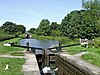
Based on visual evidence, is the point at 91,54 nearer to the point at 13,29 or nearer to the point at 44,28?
the point at 44,28

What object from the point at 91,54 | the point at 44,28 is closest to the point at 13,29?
the point at 44,28

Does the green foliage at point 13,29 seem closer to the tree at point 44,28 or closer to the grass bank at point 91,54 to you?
the tree at point 44,28

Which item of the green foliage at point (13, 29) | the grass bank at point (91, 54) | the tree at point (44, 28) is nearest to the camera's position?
the grass bank at point (91, 54)

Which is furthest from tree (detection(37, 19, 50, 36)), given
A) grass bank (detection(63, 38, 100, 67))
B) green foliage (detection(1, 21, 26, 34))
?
grass bank (detection(63, 38, 100, 67))

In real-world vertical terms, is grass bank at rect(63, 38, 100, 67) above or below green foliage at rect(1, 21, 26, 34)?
below

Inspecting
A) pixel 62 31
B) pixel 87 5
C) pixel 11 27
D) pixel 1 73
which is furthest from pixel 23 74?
pixel 11 27

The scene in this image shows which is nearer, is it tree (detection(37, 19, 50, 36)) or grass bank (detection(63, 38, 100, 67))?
grass bank (detection(63, 38, 100, 67))

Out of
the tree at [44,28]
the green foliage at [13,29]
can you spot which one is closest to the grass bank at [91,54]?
the tree at [44,28]

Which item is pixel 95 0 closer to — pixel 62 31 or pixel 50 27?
pixel 62 31

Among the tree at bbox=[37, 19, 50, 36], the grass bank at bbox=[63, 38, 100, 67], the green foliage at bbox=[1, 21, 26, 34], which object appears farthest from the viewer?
the green foliage at bbox=[1, 21, 26, 34]

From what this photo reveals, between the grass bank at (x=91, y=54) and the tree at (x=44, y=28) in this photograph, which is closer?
the grass bank at (x=91, y=54)

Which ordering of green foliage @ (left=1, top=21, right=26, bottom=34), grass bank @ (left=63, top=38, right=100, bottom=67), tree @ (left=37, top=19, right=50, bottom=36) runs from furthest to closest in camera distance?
green foliage @ (left=1, top=21, right=26, bottom=34) → tree @ (left=37, top=19, right=50, bottom=36) → grass bank @ (left=63, top=38, right=100, bottom=67)

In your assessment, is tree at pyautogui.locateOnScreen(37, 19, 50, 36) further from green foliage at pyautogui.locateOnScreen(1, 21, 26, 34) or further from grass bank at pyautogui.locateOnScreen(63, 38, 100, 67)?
grass bank at pyautogui.locateOnScreen(63, 38, 100, 67)

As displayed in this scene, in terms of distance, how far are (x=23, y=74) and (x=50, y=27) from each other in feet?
372
